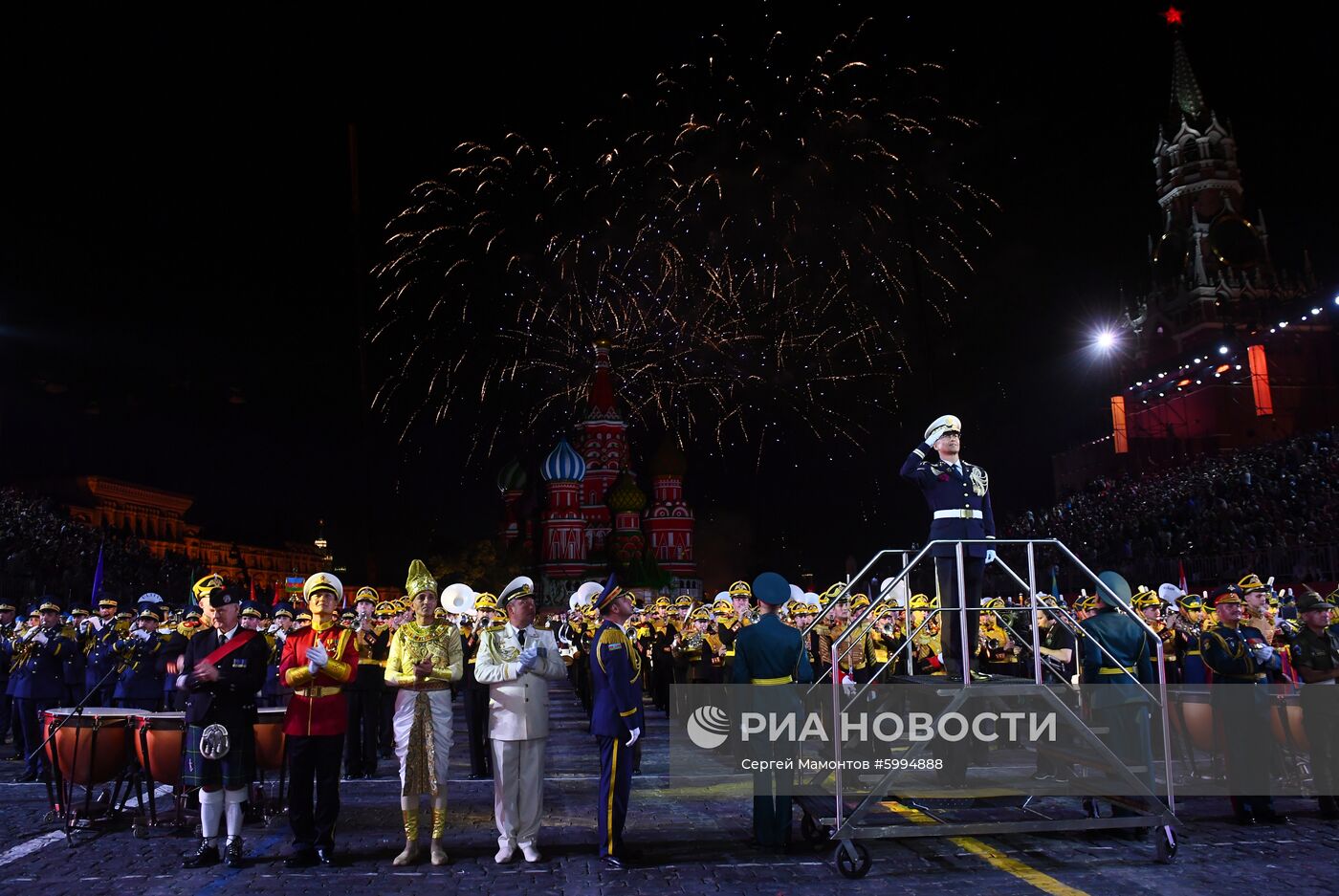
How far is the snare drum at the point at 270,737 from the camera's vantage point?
910cm

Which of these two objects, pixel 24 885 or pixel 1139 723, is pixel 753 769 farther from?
pixel 24 885

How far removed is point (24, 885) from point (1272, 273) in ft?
249

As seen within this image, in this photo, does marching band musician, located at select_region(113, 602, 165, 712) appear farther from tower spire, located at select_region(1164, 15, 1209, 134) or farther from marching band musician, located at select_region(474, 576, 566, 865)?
tower spire, located at select_region(1164, 15, 1209, 134)

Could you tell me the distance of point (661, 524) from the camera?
74688mm

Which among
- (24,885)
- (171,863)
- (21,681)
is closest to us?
(24,885)

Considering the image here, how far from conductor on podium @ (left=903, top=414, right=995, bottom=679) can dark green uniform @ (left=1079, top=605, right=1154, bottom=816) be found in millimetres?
1105

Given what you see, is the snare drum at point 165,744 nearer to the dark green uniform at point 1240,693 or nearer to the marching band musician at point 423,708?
the marching band musician at point 423,708

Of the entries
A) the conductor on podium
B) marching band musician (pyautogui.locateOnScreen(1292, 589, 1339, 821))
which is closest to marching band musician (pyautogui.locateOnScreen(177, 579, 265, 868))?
the conductor on podium

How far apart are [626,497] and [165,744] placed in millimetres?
65099

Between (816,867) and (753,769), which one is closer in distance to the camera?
(816,867)

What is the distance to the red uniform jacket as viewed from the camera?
758 cm

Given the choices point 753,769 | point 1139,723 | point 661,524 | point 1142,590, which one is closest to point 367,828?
point 753,769

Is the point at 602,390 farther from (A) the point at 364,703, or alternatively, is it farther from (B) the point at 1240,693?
(B) the point at 1240,693

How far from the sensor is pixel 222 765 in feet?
24.5
